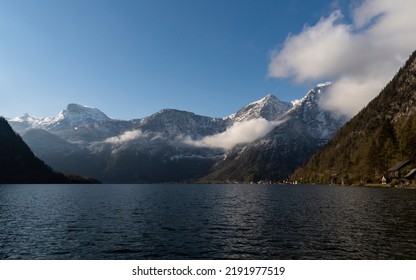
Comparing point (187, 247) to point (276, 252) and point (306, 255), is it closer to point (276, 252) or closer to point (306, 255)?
point (276, 252)

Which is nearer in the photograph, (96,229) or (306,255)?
(306,255)

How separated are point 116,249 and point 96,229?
1661 cm

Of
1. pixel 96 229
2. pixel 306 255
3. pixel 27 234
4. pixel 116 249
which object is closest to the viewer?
pixel 306 255

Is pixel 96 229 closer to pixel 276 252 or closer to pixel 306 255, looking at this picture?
pixel 276 252

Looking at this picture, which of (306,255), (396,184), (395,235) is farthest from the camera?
(396,184)

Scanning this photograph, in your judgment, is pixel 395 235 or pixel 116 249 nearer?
pixel 116 249

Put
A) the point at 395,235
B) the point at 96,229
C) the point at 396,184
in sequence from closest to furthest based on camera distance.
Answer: the point at 395,235
the point at 96,229
the point at 396,184

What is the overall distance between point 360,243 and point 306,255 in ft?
32.2

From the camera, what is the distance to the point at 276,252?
42312 mm
